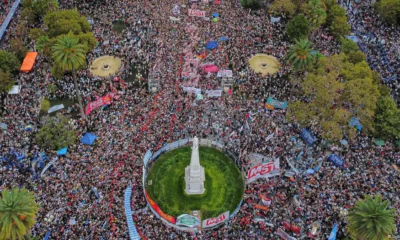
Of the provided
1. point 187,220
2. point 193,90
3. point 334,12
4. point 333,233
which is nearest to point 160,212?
point 187,220

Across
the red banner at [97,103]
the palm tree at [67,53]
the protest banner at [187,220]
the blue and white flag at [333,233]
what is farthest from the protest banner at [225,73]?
the blue and white flag at [333,233]

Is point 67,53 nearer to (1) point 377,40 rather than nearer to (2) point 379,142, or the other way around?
(2) point 379,142

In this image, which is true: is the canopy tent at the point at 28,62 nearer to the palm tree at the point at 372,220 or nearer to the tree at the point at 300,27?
the tree at the point at 300,27

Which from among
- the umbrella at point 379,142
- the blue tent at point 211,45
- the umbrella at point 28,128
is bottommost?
the umbrella at point 28,128

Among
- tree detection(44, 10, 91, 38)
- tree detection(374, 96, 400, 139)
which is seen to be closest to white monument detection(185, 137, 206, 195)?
tree detection(374, 96, 400, 139)

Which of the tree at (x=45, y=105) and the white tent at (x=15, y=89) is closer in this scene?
the tree at (x=45, y=105)

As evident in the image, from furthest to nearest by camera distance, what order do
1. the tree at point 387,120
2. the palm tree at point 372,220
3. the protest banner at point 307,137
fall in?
1. the tree at point 387,120
2. the protest banner at point 307,137
3. the palm tree at point 372,220
